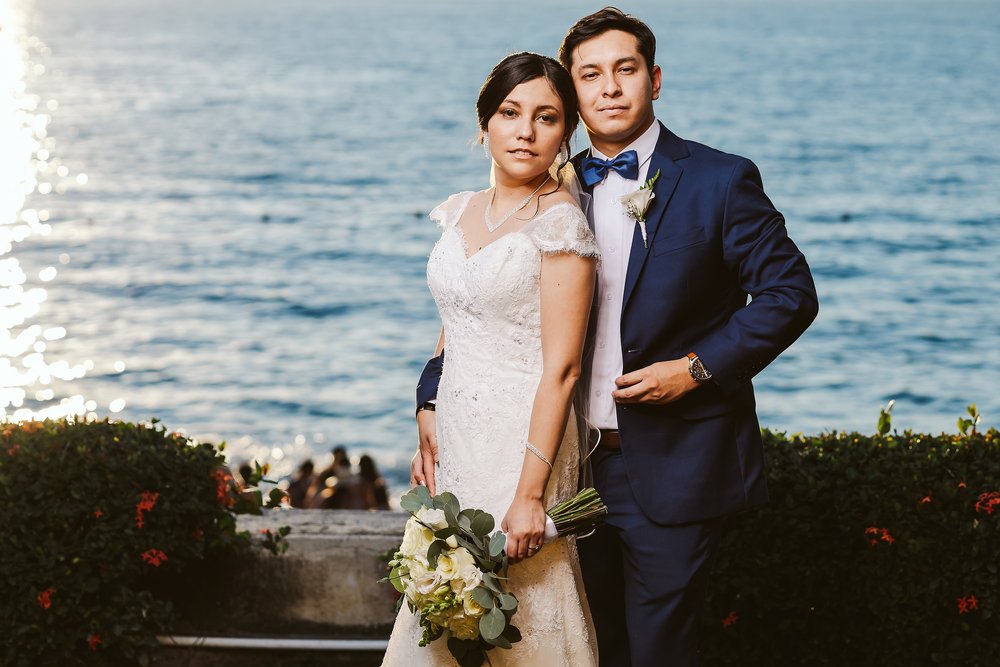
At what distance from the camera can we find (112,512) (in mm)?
4410

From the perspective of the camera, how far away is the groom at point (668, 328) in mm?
3162

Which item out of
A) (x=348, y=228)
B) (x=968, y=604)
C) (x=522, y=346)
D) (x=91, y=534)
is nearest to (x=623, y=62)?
(x=522, y=346)

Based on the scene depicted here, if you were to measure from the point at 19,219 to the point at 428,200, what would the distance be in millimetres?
11215

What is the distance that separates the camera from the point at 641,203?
3238mm

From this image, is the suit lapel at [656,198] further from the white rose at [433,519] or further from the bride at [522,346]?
the white rose at [433,519]

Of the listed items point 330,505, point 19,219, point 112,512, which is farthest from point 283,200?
point 112,512

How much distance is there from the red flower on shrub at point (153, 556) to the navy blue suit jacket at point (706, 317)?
2.02m

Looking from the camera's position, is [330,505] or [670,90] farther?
[670,90]

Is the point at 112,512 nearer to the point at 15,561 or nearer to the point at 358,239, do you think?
the point at 15,561

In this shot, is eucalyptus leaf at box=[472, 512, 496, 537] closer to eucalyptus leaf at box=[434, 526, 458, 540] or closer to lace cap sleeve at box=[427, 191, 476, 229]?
eucalyptus leaf at box=[434, 526, 458, 540]

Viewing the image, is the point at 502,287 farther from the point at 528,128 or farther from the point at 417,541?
the point at 417,541

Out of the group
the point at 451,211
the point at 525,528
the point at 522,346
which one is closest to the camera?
the point at 525,528

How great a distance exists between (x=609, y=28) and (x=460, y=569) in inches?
60.8

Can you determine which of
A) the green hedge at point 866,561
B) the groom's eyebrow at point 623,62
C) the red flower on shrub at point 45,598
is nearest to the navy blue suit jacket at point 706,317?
the groom's eyebrow at point 623,62
